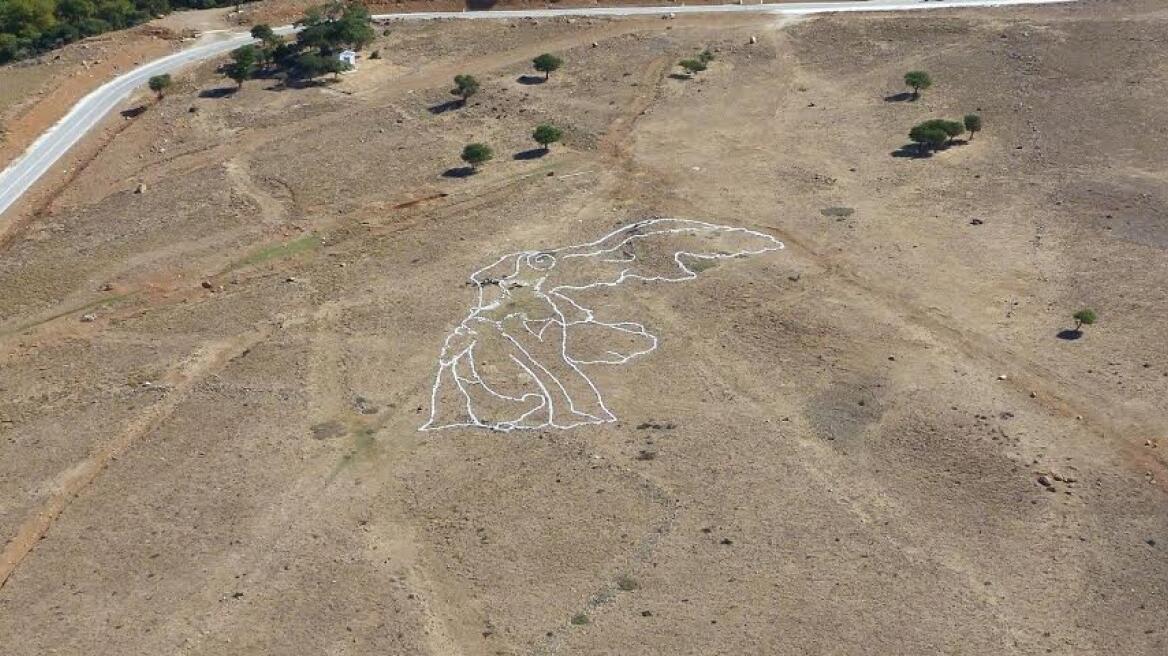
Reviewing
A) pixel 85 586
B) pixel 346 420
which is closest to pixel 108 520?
pixel 85 586

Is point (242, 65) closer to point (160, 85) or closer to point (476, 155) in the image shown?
point (160, 85)

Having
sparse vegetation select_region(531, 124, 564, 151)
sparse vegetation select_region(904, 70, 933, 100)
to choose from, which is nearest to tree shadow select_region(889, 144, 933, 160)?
sparse vegetation select_region(904, 70, 933, 100)

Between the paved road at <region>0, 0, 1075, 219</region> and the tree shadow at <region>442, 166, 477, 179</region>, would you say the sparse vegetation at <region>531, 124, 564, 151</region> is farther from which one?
the paved road at <region>0, 0, 1075, 219</region>

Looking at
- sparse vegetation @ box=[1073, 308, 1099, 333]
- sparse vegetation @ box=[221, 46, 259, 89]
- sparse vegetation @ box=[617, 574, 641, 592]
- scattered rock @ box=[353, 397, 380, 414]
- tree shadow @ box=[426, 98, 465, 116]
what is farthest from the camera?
sparse vegetation @ box=[221, 46, 259, 89]

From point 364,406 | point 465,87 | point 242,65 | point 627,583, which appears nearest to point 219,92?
point 242,65

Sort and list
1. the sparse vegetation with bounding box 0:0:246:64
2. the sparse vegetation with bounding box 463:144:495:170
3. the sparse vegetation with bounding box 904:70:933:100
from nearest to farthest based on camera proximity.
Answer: the sparse vegetation with bounding box 463:144:495:170 → the sparse vegetation with bounding box 904:70:933:100 → the sparse vegetation with bounding box 0:0:246:64

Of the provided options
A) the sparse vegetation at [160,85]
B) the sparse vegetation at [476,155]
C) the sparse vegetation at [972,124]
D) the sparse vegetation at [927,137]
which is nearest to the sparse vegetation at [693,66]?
the sparse vegetation at [927,137]

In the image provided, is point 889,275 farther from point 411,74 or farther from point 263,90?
point 263,90
